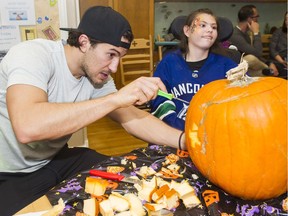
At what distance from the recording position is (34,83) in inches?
36.7

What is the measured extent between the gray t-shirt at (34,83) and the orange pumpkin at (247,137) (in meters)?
0.57

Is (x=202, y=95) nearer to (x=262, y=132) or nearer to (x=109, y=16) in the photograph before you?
(x=262, y=132)

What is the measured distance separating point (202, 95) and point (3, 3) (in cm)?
185

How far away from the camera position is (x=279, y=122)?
691mm

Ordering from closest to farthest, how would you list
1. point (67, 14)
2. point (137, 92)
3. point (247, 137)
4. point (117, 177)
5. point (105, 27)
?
point (247, 137) < point (117, 177) < point (137, 92) < point (105, 27) < point (67, 14)

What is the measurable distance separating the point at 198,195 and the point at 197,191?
18 mm

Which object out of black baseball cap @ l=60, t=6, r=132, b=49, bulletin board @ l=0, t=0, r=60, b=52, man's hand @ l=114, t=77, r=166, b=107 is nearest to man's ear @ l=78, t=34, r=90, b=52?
black baseball cap @ l=60, t=6, r=132, b=49

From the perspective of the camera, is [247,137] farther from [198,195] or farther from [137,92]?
[137,92]

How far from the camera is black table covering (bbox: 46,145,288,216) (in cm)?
69

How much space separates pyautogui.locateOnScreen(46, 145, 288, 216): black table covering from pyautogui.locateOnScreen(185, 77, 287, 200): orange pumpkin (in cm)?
3

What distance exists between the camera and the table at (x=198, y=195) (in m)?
0.69

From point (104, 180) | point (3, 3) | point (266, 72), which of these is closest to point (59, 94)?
point (104, 180)

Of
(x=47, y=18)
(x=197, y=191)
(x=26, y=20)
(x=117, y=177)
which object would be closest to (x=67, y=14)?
(x=47, y=18)

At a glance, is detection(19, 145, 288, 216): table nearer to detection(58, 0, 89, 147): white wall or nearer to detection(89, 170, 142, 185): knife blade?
detection(89, 170, 142, 185): knife blade
